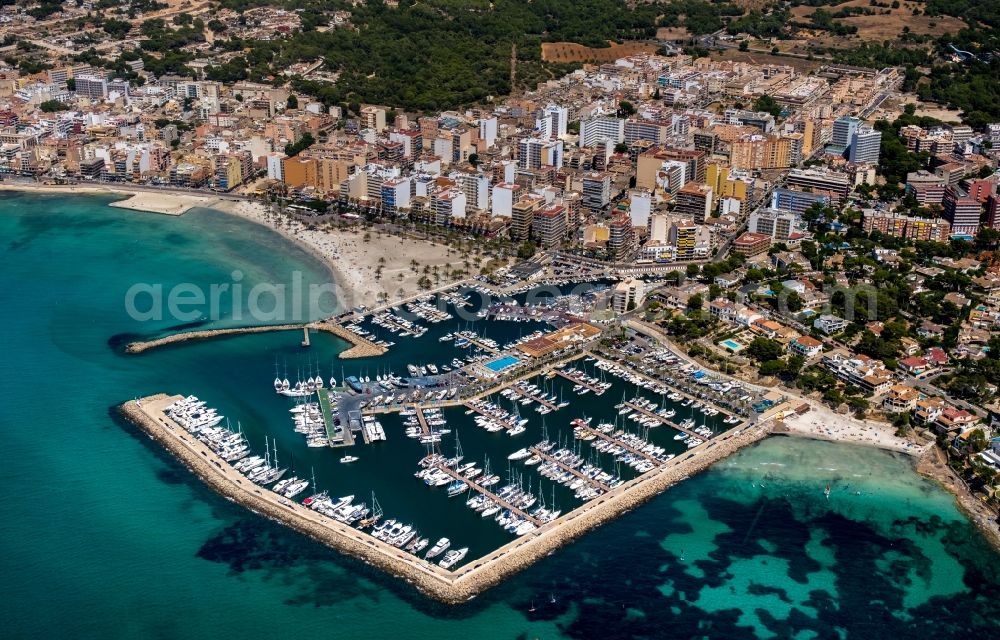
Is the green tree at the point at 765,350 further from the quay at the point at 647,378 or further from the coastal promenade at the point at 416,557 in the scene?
the coastal promenade at the point at 416,557

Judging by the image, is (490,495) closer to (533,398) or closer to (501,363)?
(533,398)

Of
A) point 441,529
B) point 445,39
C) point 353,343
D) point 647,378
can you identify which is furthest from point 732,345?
point 445,39

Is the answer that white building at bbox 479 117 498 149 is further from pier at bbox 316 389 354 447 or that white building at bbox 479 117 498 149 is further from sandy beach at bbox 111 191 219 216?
pier at bbox 316 389 354 447

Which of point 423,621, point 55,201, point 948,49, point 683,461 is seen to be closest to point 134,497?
point 423,621

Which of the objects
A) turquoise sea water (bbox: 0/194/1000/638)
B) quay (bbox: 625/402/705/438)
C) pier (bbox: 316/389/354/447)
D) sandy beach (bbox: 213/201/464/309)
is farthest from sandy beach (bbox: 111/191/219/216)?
quay (bbox: 625/402/705/438)

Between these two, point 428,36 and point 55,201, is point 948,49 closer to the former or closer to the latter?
point 428,36
